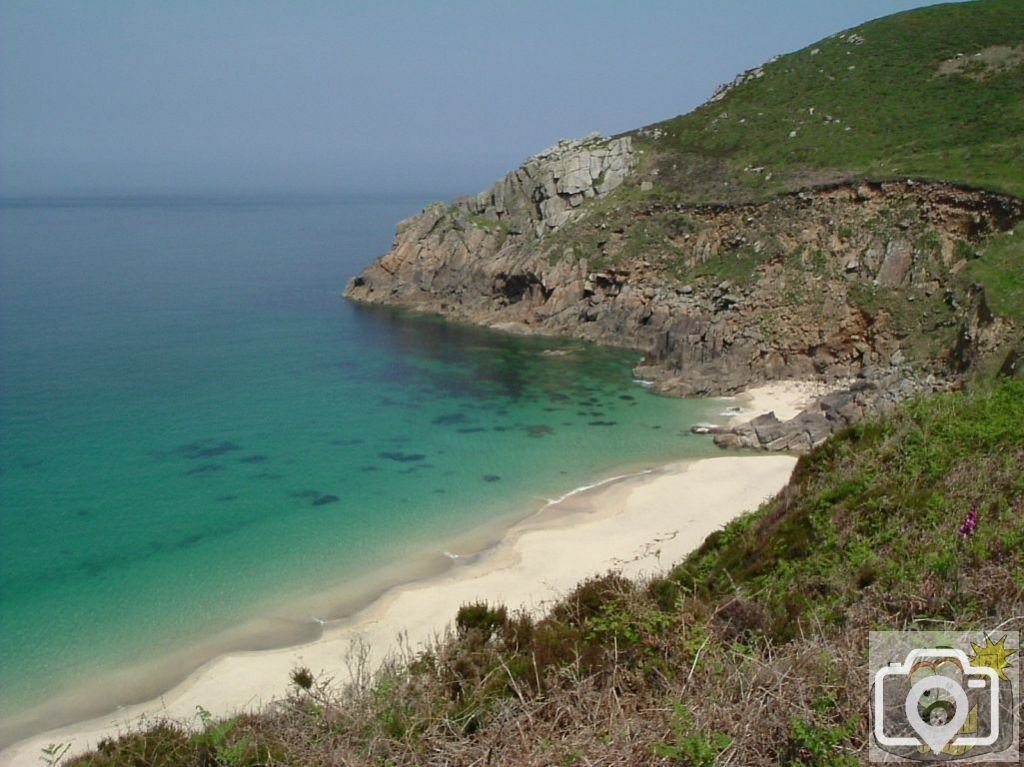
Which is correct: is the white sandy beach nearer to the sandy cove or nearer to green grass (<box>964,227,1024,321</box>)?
the sandy cove

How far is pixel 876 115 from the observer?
6388 cm

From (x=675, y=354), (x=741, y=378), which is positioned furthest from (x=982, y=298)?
(x=675, y=354)

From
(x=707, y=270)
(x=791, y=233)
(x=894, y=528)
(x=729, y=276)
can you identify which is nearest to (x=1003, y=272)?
(x=791, y=233)

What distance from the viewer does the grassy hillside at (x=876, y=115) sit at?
55.8 meters

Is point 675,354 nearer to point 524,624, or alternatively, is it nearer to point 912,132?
point 912,132

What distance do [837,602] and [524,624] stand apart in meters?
3.91

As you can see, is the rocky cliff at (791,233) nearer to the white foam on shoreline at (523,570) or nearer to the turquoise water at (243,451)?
the turquoise water at (243,451)

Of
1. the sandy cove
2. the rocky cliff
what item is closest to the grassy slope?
the sandy cove

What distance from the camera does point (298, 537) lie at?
2847 cm

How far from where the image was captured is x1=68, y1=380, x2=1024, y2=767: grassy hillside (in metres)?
6.48

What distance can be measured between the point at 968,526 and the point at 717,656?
13.5 feet

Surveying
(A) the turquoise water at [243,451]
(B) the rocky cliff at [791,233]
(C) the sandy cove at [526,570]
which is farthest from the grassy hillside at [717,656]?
(B) the rocky cliff at [791,233]

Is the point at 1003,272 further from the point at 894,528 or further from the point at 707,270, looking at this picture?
the point at 894,528

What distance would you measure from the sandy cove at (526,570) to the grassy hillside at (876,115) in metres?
30.8
